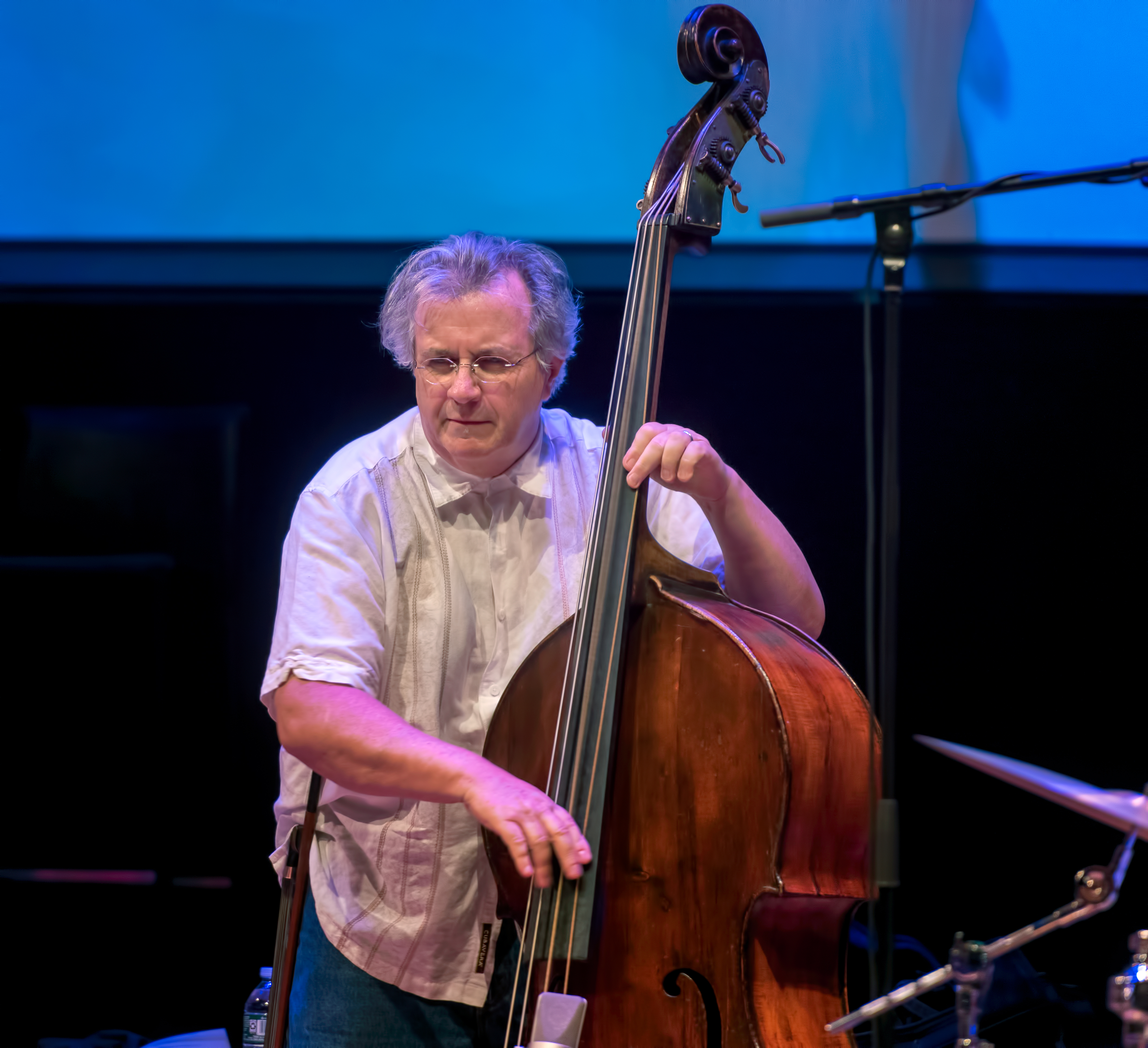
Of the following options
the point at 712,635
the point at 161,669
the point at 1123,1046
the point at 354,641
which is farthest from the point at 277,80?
the point at 1123,1046

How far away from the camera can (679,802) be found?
1.36m

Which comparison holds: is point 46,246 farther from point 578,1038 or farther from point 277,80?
point 578,1038

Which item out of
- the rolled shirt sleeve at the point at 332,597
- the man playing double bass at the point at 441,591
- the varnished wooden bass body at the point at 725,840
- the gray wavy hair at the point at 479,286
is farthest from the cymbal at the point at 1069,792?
the gray wavy hair at the point at 479,286

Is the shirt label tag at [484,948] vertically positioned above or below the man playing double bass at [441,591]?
below

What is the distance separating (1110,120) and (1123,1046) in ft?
6.32

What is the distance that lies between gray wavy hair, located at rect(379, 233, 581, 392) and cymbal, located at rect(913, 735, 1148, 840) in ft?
2.96

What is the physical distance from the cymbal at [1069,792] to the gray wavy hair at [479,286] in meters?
0.90

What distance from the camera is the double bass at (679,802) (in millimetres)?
1271

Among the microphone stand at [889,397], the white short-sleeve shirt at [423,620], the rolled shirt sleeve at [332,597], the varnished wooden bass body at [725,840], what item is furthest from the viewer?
the white short-sleeve shirt at [423,620]

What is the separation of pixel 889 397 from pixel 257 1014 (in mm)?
1877

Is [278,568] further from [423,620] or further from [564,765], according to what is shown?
[564,765]

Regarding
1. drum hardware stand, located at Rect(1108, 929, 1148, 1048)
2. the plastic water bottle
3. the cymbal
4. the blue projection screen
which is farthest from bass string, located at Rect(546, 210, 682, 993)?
the plastic water bottle

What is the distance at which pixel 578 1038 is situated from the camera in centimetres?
121

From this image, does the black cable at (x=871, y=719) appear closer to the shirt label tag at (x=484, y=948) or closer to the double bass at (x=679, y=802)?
the double bass at (x=679, y=802)
